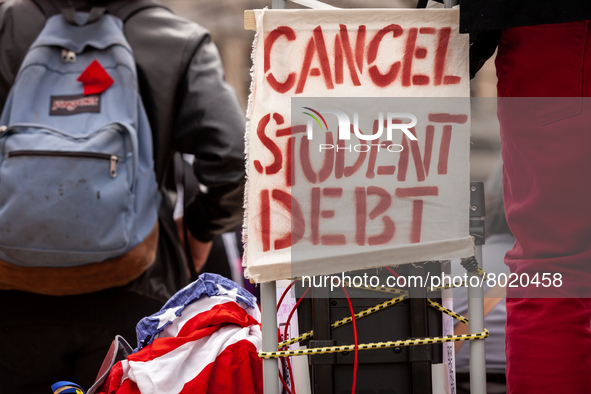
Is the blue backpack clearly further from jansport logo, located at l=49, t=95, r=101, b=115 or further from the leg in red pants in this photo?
the leg in red pants

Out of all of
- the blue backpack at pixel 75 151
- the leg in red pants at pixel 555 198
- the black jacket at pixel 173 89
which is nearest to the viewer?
the leg in red pants at pixel 555 198

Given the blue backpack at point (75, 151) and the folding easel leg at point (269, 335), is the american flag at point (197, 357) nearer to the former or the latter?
the folding easel leg at point (269, 335)

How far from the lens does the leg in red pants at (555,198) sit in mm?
1104

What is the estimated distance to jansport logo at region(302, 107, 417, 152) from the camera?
3.80 ft

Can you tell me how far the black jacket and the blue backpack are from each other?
7 cm

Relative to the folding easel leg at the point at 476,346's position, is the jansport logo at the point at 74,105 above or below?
above

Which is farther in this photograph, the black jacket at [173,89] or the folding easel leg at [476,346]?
the black jacket at [173,89]

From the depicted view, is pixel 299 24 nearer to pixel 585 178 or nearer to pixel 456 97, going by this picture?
pixel 456 97

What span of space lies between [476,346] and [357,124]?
496mm

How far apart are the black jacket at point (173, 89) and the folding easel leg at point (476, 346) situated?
0.97 m

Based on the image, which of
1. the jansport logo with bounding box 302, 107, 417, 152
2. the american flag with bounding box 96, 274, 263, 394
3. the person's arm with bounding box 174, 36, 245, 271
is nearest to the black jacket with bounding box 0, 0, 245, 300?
the person's arm with bounding box 174, 36, 245, 271

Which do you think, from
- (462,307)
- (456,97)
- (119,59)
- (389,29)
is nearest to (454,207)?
(456,97)

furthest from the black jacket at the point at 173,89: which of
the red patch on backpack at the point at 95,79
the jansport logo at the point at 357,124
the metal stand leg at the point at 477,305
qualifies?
the metal stand leg at the point at 477,305

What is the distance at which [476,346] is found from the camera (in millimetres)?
1164
